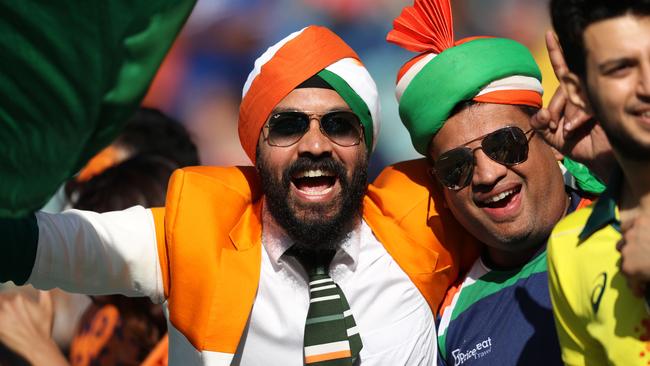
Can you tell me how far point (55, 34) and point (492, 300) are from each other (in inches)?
77.3

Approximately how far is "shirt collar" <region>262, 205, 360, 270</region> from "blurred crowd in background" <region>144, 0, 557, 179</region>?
207 centimetres

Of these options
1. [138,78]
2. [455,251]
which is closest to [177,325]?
[455,251]

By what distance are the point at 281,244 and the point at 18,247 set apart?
0.96m

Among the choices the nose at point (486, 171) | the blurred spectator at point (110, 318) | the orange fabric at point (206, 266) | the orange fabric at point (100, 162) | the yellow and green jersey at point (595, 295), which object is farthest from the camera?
the orange fabric at point (100, 162)

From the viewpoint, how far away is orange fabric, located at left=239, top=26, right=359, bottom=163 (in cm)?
330

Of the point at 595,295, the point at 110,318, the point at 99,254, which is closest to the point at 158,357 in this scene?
the point at 110,318

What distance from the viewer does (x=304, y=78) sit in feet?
10.8

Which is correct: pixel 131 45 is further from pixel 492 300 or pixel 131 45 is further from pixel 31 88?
pixel 492 300

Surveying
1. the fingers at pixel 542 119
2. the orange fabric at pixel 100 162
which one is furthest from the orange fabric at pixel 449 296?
the orange fabric at pixel 100 162

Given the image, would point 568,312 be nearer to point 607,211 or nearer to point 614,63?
point 607,211

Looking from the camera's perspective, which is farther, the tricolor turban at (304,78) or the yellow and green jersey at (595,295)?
the tricolor turban at (304,78)

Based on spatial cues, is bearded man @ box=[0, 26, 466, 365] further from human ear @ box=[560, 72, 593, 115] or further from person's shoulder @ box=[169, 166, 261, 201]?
human ear @ box=[560, 72, 593, 115]

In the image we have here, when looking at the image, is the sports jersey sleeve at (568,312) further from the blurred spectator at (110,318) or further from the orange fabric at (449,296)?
the blurred spectator at (110,318)

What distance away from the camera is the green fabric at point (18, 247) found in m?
2.53
